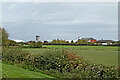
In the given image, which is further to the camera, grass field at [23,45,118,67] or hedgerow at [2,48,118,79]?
grass field at [23,45,118,67]

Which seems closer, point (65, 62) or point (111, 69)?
point (111, 69)

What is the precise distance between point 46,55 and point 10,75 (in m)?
3.71

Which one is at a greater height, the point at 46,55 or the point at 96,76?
the point at 46,55

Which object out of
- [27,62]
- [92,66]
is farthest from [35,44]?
[92,66]

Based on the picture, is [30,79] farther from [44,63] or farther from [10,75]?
[44,63]

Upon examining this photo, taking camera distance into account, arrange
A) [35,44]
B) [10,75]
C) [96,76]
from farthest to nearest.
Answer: [35,44]
[96,76]
[10,75]

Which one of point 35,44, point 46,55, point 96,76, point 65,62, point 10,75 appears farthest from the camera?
point 35,44

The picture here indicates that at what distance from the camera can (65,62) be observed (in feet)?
28.5

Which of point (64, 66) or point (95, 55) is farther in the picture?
point (95, 55)

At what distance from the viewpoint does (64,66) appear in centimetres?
862

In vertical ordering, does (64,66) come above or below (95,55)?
below

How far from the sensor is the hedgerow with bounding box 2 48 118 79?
7373 millimetres

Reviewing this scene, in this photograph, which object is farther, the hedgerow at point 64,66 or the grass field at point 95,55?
the grass field at point 95,55

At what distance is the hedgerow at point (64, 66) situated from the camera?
737 cm
